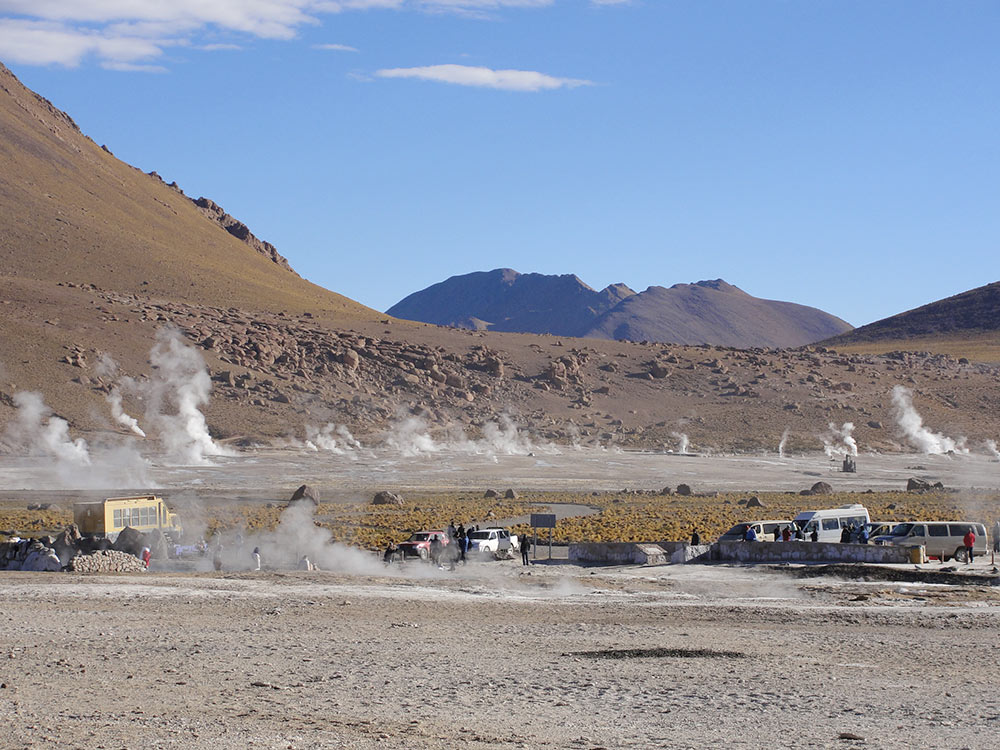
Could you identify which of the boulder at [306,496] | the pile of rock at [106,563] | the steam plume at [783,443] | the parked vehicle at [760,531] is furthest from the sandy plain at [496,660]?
the steam plume at [783,443]

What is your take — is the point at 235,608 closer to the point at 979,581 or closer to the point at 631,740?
the point at 631,740

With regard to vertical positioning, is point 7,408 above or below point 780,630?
above

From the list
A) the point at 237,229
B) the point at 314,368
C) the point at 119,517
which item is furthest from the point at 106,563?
the point at 237,229

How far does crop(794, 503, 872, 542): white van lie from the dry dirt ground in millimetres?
9909

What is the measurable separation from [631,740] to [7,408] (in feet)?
267

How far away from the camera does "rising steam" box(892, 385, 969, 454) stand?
10416 centimetres

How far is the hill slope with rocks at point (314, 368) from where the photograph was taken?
94500 mm

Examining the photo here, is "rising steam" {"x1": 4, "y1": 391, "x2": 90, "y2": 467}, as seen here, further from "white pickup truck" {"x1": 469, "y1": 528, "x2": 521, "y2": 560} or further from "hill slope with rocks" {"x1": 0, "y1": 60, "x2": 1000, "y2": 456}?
"white pickup truck" {"x1": 469, "y1": 528, "x2": 521, "y2": 560}

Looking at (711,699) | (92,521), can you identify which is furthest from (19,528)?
(711,699)

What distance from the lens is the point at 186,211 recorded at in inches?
6880

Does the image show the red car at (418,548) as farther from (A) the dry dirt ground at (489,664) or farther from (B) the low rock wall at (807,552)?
(B) the low rock wall at (807,552)

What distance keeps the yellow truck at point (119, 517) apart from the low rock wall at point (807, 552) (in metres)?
15.3

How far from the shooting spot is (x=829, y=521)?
120 feet

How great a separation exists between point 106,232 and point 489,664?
131 m
